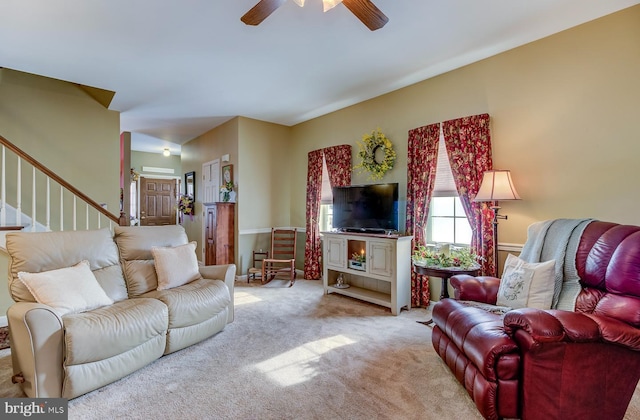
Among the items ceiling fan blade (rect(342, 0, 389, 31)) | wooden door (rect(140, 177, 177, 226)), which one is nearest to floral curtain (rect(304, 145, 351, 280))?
Answer: ceiling fan blade (rect(342, 0, 389, 31))

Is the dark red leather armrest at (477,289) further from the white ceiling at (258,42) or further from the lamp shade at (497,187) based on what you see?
the white ceiling at (258,42)

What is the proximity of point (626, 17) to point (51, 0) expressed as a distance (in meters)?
4.53

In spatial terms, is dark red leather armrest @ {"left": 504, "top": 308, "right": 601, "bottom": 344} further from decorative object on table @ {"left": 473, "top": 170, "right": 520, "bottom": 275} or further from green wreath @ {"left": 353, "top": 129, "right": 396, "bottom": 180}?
green wreath @ {"left": 353, "top": 129, "right": 396, "bottom": 180}

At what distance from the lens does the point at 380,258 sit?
3773mm

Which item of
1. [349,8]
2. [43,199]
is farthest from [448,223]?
[43,199]

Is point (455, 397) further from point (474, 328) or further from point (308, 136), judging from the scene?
point (308, 136)

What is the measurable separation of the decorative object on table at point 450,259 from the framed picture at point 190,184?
551 cm

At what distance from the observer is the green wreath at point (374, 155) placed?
13.6 ft

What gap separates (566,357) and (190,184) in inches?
282

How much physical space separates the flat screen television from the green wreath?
28cm

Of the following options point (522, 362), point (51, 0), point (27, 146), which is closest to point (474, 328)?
point (522, 362)

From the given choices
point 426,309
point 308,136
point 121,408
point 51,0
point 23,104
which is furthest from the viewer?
point 308,136

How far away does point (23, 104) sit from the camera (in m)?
4.25

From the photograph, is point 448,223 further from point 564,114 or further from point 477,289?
point 564,114
